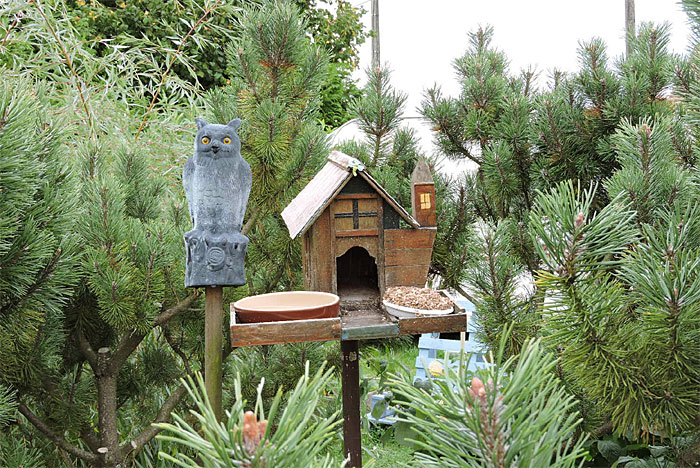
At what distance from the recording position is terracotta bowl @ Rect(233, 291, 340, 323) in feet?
3.43

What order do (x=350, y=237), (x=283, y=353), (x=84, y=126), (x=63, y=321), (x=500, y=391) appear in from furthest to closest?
(x=84, y=126)
(x=283, y=353)
(x=63, y=321)
(x=350, y=237)
(x=500, y=391)

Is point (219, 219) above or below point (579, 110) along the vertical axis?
below

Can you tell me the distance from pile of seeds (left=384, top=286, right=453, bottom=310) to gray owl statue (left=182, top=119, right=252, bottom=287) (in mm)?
289

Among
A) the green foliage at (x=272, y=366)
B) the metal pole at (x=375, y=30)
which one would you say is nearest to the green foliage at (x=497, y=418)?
the green foliage at (x=272, y=366)

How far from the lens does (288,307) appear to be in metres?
1.09

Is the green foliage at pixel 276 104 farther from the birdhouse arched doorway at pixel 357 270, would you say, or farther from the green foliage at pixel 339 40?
the green foliage at pixel 339 40

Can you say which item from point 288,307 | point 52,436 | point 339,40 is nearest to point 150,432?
point 52,436

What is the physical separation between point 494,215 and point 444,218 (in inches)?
7.2

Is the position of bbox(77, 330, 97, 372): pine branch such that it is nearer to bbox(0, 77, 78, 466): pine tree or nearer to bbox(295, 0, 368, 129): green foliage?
bbox(0, 77, 78, 466): pine tree

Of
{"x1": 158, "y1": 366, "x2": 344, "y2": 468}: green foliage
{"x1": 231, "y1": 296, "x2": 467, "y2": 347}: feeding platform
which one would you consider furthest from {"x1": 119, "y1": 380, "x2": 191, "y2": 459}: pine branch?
{"x1": 158, "y1": 366, "x2": 344, "y2": 468}: green foliage

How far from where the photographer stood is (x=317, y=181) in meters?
1.41

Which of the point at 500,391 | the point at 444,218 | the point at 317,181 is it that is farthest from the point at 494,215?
the point at 500,391

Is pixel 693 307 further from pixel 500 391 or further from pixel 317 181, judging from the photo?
pixel 317 181

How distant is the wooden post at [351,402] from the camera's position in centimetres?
125
